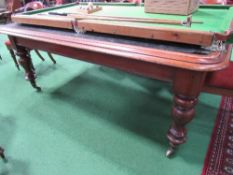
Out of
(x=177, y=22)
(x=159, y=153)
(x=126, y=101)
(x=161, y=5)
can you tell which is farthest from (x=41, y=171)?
(x=161, y=5)

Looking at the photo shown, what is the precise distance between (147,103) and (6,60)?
251cm

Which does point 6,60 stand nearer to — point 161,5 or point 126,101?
point 126,101

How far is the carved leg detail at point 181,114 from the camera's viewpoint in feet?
3.24

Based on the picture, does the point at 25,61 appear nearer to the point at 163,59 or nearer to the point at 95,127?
the point at 95,127

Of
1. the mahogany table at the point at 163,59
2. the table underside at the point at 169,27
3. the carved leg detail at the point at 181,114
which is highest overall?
the table underside at the point at 169,27

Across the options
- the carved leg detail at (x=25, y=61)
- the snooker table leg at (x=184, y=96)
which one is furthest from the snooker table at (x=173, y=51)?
Result: the carved leg detail at (x=25, y=61)

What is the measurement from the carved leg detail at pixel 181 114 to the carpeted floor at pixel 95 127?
0.23 meters

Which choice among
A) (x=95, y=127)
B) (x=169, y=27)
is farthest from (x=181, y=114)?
(x=95, y=127)

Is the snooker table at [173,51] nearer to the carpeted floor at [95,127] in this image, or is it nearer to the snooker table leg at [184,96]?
the snooker table leg at [184,96]

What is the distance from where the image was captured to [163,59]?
846mm

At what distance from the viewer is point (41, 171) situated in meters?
1.27

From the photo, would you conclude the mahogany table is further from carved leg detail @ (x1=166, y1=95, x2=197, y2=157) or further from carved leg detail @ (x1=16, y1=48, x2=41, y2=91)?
carved leg detail @ (x1=16, y1=48, x2=41, y2=91)

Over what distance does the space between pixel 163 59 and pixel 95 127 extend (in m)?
0.98

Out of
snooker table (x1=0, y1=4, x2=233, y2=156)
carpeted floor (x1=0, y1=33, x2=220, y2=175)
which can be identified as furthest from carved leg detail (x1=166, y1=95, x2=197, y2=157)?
carpeted floor (x1=0, y1=33, x2=220, y2=175)
